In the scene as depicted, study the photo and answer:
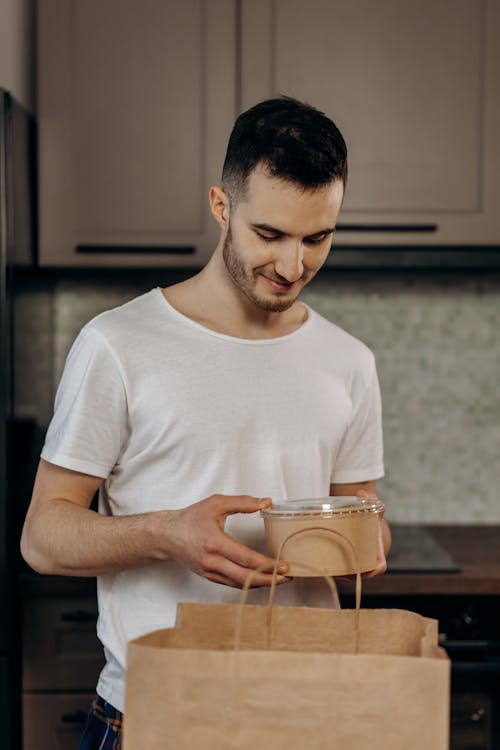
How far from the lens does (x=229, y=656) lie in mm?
808

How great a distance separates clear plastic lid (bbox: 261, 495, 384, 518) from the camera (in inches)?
41.8

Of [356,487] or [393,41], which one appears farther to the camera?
[393,41]

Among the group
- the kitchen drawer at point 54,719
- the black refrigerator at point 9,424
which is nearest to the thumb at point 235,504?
the black refrigerator at point 9,424

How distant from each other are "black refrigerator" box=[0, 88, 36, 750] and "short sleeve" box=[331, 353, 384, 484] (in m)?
0.83

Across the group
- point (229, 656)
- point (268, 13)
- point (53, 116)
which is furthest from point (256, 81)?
point (229, 656)

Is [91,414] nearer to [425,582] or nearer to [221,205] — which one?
[221,205]

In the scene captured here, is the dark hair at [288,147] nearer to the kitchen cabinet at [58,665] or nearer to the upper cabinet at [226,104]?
the upper cabinet at [226,104]

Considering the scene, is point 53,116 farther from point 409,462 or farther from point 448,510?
point 448,510

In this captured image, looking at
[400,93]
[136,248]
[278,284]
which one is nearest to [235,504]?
[278,284]

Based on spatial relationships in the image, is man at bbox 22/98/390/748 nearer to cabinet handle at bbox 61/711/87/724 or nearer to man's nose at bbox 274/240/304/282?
man's nose at bbox 274/240/304/282

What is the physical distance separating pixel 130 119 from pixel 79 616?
3.64 feet

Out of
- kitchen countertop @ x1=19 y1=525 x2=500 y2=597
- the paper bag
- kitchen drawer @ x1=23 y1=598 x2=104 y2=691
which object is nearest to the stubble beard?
the paper bag

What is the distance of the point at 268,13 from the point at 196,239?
53 cm

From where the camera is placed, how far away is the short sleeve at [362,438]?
1391 millimetres
